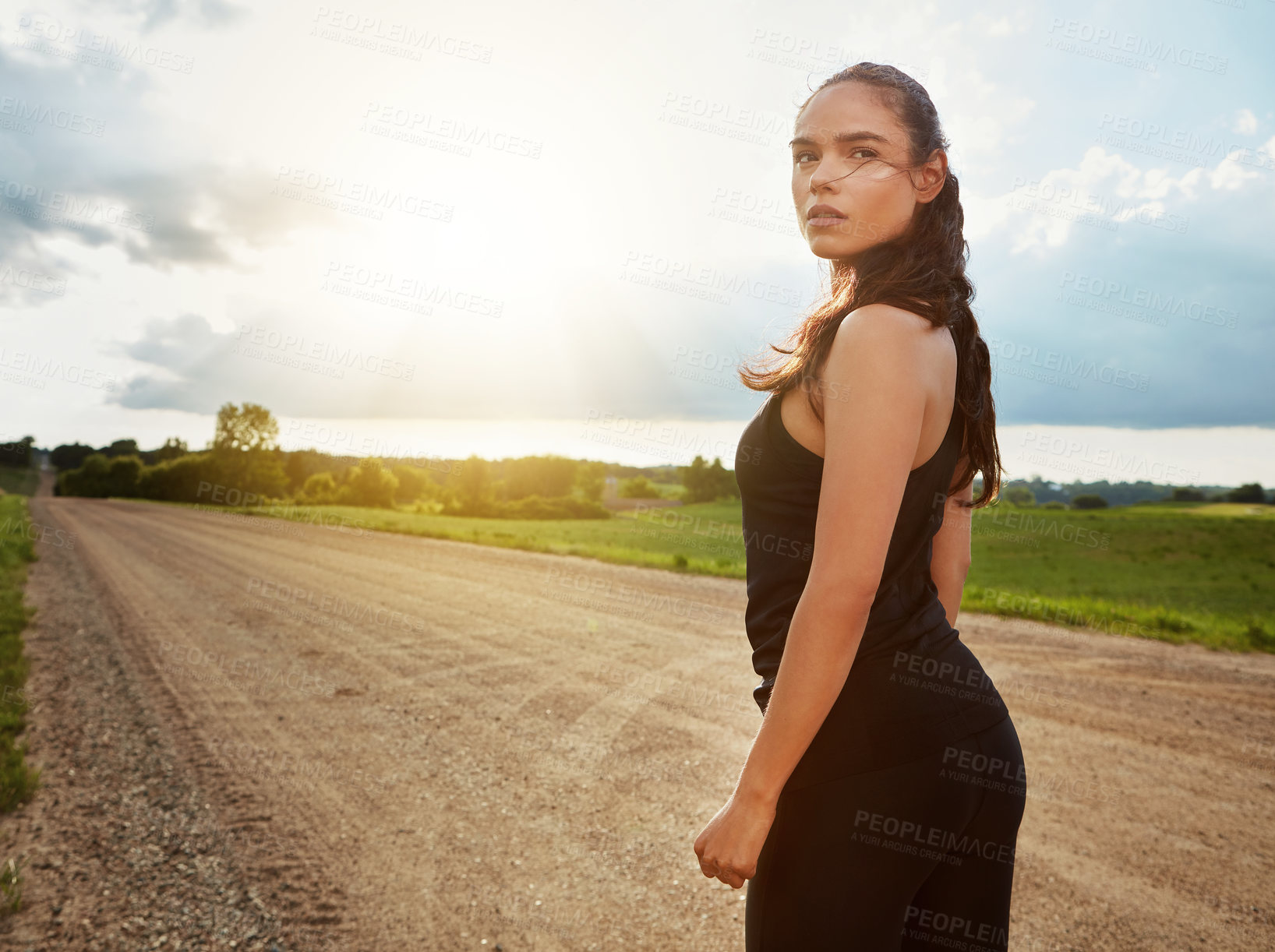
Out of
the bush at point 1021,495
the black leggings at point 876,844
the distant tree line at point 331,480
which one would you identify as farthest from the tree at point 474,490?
the black leggings at point 876,844

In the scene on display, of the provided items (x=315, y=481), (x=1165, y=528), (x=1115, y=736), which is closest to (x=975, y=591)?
(x=1115, y=736)

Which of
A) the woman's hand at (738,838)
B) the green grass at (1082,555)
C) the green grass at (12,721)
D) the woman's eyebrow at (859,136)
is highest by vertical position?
the woman's eyebrow at (859,136)

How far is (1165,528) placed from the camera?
38.3 meters

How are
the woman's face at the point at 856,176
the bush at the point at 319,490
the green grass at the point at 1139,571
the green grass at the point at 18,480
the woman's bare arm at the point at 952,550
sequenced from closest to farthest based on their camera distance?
the woman's face at the point at 856,176
the woman's bare arm at the point at 952,550
the green grass at the point at 1139,571
the bush at the point at 319,490
the green grass at the point at 18,480

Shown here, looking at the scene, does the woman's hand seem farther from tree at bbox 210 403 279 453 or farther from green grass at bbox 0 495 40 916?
tree at bbox 210 403 279 453

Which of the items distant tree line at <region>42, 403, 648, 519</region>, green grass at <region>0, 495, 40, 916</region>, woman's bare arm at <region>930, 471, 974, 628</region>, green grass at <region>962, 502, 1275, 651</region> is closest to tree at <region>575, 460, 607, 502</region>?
distant tree line at <region>42, 403, 648, 519</region>

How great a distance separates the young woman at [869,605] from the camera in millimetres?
1112

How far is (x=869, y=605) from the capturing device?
1125 millimetres

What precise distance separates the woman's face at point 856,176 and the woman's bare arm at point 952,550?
581 mm

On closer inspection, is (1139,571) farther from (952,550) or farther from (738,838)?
(738,838)

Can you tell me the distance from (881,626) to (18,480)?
96504 mm

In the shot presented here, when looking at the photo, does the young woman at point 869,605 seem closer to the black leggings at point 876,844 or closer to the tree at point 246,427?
the black leggings at point 876,844

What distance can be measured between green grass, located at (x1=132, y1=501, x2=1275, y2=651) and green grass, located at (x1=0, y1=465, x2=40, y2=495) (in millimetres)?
45014

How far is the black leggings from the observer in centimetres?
116
